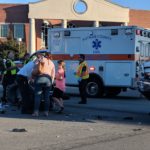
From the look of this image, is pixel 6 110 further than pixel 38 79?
Yes

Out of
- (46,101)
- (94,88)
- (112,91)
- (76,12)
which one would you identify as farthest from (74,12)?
(46,101)

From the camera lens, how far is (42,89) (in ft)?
44.6

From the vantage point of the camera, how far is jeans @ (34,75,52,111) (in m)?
13.3

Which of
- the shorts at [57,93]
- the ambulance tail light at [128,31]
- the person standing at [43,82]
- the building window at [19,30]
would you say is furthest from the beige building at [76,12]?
the person standing at [43,82]

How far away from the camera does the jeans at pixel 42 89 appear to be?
1334 cm

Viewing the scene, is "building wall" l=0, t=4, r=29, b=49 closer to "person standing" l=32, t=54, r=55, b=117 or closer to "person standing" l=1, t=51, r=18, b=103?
"person standing" l=1, t=51, r=18, b=103

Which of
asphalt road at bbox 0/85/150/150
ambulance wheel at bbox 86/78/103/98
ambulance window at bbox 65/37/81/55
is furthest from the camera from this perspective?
ambulance window at bbox 65/37/81/55

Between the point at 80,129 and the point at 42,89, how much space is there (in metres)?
2.59

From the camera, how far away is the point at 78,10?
224 ft

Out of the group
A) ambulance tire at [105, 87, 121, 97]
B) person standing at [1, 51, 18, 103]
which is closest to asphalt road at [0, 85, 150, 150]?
person standing at [1, 51, 18, 103]

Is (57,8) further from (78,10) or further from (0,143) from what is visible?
(0,143)

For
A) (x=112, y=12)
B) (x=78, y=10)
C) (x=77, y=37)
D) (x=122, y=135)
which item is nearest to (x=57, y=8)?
(x=78, y=10)

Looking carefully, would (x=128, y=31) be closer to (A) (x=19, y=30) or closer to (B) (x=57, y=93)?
(B) (x=57, y=93)

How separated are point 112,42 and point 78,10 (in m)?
49.1
